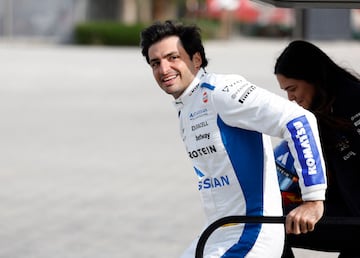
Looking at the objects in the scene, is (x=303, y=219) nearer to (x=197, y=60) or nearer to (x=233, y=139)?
(x=233, y=139)

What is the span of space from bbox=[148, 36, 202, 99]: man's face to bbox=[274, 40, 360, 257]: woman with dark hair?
46 cm

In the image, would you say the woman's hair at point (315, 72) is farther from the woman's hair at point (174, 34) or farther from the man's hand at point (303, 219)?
the man's hand at point (303, 219)

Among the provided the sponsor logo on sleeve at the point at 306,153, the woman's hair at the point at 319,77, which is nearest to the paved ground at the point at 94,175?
the woman's hair at the point at 319,77

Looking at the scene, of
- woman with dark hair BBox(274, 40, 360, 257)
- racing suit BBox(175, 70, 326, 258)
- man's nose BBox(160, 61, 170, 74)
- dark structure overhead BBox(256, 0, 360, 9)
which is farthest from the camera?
dark structure overhead BBox(256, 0, 360, 9)

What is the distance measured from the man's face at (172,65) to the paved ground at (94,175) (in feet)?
5.28

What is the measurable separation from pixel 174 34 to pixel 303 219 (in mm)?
860

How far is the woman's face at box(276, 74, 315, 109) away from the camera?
3889 mm

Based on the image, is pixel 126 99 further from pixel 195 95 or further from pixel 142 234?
pixel 195 95

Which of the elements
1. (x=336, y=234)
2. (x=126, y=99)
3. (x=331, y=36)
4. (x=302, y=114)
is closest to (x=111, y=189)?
(x=331, y=36)

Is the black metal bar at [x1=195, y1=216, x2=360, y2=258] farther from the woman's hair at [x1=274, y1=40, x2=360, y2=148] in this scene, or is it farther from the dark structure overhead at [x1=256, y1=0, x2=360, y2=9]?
the dark structure overhead at [x1=256, y1=0, x2=360, y2=9]

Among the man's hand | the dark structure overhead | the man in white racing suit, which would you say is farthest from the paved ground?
the man's hand

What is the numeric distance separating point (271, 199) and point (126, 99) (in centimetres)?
1581

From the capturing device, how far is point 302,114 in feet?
10.7

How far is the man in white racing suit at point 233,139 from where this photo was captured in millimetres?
3264
